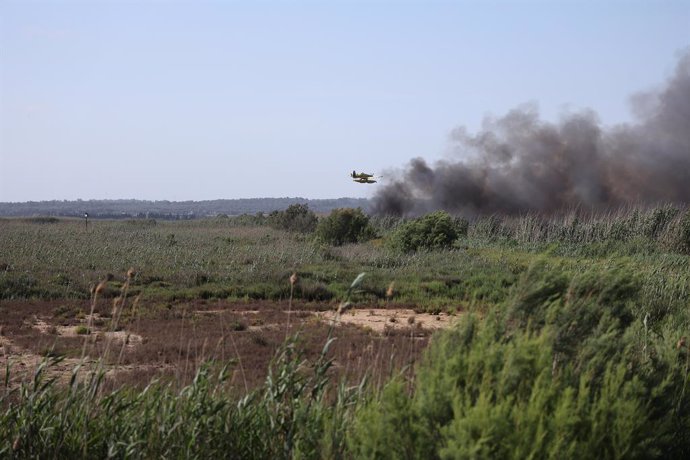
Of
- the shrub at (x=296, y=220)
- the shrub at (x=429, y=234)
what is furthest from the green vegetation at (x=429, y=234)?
the shrub at (x=296, y=220)

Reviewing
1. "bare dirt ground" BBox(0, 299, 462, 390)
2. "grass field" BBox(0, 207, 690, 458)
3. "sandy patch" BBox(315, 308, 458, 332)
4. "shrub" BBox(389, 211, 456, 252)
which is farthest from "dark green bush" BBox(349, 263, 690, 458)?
"shrub" BBox(389, 211, 456, 252)

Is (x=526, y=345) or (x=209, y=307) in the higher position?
(x=526, y=345)

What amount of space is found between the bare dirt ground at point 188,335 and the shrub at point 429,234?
1283cm

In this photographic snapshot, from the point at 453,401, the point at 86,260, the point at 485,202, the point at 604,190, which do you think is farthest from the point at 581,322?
the point at 485,202

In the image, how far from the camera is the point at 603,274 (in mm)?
7715

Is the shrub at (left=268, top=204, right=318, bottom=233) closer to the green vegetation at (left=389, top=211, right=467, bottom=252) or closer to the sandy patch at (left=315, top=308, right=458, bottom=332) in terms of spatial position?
the green vegetation at (left=389, top=211, right=467, bottom=252)

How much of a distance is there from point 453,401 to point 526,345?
66 cm

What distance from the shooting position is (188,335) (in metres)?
16.7

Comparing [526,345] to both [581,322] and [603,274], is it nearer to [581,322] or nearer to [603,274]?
[581,322]

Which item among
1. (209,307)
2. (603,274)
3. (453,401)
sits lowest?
(209,307)

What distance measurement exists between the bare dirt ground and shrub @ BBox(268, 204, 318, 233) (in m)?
33.0

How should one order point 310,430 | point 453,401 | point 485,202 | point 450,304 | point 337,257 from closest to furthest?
point 453,401
point 310,430
point 450,304
point 337,257
point 485,202

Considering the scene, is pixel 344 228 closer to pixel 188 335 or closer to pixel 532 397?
pixel 188 335

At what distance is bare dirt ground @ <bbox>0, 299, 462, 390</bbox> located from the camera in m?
12.9
